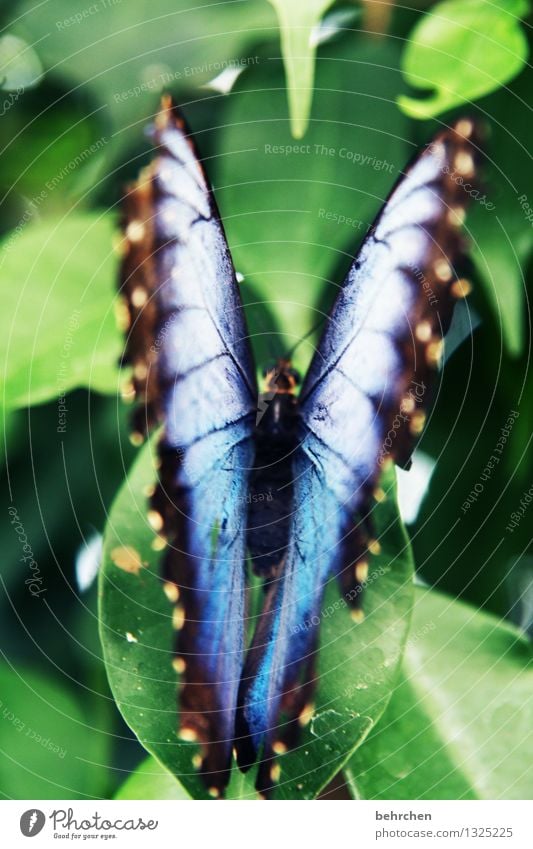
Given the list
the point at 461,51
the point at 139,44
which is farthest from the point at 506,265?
the point at 139,44

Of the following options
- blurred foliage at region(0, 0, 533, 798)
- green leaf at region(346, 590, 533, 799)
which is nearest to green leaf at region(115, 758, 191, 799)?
blurred foliage at region(0, 0, 533, 798)

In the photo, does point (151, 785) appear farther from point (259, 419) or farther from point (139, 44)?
point (139, 44)

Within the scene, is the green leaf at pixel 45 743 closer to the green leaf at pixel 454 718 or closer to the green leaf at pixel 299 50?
the green leaf at pixel 454 718

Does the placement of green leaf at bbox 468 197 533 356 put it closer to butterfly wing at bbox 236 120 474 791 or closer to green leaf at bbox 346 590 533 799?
butterfly wing at bbox 236 120 474 791

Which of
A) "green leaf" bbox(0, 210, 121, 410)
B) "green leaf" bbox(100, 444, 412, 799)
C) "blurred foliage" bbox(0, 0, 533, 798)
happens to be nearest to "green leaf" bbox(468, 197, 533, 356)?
"blurred foliage" bbox(0, 0, 533, 798)

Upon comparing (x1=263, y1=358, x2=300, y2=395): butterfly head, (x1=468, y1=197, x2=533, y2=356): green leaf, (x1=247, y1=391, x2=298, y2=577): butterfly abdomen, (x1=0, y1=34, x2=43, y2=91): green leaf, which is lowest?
(x1=247, y1=391, x2=298, y2=577): butterfly abdomen

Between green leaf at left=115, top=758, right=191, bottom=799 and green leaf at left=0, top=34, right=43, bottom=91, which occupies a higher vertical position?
green leaf at left=0, top=34, right=43, bottom=91
